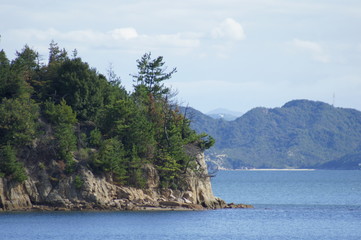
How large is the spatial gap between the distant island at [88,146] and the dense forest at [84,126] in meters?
0.09

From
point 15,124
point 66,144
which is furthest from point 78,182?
point 15,124

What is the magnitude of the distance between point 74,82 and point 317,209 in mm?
29535

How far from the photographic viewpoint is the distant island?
6462 centimetres

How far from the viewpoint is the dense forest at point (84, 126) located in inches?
2589

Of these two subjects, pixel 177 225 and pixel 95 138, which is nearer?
pixel 177 225

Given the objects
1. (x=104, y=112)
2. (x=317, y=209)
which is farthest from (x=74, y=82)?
(x=317, y=209)

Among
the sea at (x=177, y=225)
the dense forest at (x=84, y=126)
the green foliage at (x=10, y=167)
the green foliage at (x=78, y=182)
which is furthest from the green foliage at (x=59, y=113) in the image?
the sea at (x=177, y=225)

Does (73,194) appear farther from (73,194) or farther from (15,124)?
(15,124)

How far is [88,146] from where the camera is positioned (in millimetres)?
70062

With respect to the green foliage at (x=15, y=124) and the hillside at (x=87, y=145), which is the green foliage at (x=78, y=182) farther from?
the green foliage at (x=15, y=124)

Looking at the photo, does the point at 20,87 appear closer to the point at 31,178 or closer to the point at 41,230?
the point at 31,178

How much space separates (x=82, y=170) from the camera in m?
65.6

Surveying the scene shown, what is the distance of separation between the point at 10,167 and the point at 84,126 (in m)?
11.0

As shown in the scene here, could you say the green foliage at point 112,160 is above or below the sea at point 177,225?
above
